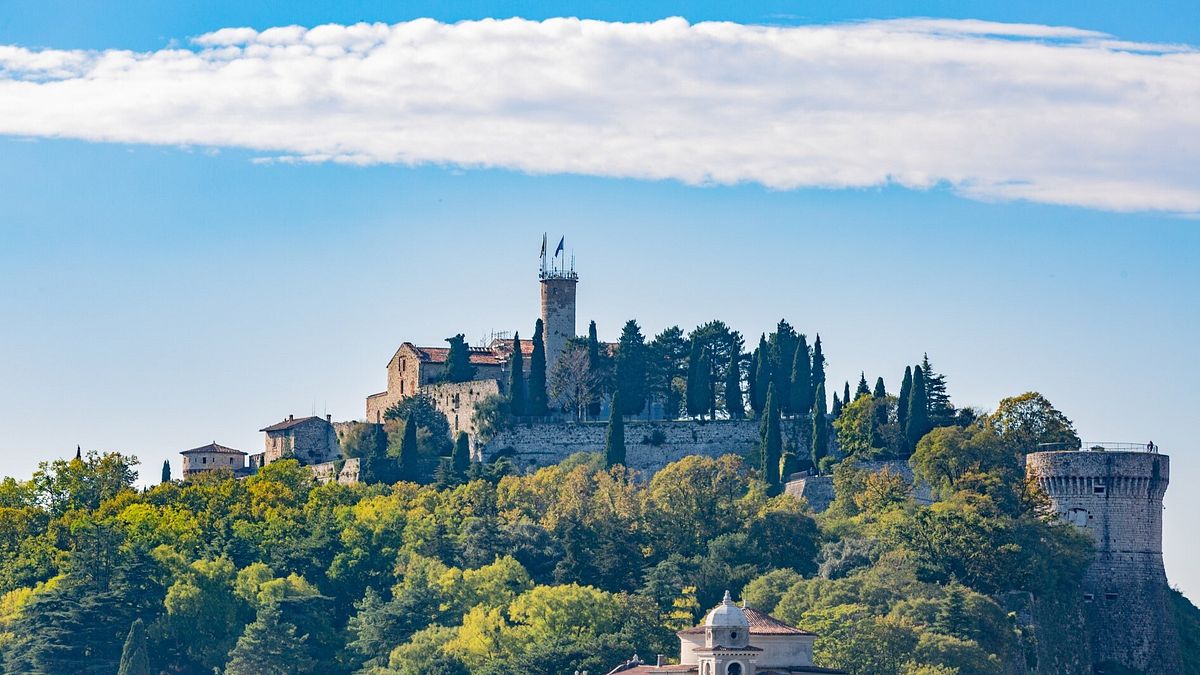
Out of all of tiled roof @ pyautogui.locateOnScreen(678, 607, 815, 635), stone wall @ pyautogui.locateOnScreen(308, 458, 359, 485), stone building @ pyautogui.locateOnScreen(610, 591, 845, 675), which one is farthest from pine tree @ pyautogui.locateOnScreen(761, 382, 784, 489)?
tiled roof @ pyautogui.locateOnScreen(678, 607, 815, 635)

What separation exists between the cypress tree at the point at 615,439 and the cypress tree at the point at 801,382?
272 inches

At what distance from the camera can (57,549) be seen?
119125mm

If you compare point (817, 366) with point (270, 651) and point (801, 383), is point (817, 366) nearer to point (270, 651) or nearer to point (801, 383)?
point (801, 383)

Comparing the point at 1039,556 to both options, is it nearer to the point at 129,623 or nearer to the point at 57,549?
the point at 129,623

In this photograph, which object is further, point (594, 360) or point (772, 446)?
point (594, 360)

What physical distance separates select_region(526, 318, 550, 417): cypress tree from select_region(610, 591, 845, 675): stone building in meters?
29.5

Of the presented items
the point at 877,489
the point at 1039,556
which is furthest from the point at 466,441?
the point at 1039,556

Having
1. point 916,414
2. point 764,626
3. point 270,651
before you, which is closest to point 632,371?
point 916,414

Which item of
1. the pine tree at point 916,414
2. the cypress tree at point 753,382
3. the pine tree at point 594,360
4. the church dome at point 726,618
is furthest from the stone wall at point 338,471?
the church dome at point 726,618

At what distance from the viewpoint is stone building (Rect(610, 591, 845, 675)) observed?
81875 millimetres

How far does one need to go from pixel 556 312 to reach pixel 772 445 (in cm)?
1447

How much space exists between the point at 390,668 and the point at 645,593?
874cm

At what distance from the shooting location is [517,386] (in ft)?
390

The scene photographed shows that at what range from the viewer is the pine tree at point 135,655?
105 meters
